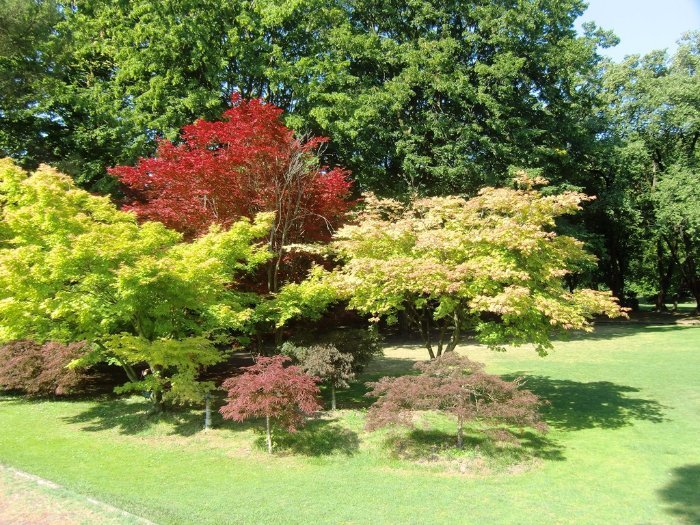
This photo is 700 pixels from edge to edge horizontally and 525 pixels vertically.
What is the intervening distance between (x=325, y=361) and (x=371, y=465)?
2627 mm

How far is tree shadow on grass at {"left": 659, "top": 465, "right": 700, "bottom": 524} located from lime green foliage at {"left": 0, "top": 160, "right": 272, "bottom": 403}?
7.35 meters

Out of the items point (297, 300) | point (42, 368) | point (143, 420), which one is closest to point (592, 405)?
point (297, 300)

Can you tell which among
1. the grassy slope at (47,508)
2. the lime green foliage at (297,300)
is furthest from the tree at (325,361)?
the grassy slope at (47,508)

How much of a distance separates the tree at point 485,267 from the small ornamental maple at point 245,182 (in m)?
2.13

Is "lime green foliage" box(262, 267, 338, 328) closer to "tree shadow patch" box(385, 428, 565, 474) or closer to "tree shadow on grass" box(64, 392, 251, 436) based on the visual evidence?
"tree shadow on grass" box(64, 392, 251, 436)

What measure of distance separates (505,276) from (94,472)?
7669 mm

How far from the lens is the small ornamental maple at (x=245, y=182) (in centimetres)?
1165

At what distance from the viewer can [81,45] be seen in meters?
19.9

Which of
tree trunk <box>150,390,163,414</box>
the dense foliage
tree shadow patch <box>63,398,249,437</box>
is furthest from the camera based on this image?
the dense foliage

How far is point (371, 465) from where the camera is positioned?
8258 millimetres

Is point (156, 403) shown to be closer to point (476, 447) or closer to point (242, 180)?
point (242, 180)

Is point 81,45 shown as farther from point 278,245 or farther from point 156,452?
point 156,452

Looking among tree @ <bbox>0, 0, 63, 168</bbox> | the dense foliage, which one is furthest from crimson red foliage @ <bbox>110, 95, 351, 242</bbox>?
tree @ <bbox>0, 0, 63, 168</bbox>

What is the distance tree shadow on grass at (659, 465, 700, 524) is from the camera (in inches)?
244
